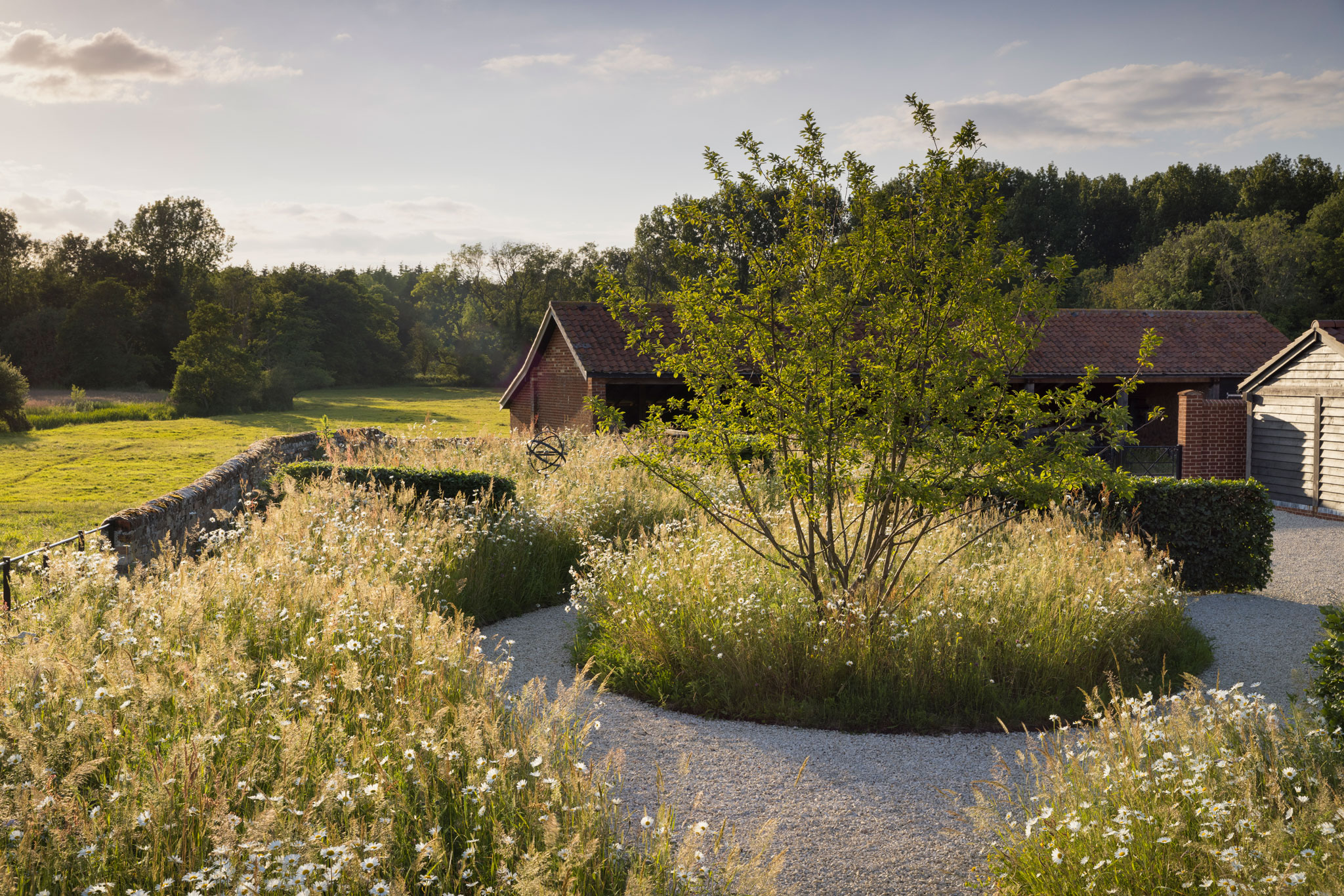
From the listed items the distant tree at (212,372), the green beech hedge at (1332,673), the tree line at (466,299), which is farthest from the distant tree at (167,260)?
the green beech hedge at (1332,673)

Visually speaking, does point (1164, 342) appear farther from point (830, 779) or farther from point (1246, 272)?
point (830, 779)

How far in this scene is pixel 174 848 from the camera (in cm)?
308

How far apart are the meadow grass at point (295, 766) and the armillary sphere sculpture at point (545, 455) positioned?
9.02m

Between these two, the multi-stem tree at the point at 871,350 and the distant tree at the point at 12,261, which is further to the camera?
the distant tree at the point at 12,261

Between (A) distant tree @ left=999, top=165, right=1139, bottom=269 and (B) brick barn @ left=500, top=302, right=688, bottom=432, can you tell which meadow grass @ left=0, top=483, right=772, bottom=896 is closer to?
(B) brick barn @ left=500, top=302, right=688, bottom=432

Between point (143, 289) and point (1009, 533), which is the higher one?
point (143, 289)

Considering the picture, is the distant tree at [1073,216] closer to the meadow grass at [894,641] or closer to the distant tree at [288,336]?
the meadow grass at [894,641]

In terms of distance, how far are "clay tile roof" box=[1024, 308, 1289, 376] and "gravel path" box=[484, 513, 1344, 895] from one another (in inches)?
717

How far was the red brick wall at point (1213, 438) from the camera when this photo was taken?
18.1 m

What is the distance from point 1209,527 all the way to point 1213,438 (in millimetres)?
9939

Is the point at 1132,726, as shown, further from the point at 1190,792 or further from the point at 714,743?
the point at 714,743

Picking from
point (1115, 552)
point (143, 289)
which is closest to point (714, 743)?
point (1115, 552)

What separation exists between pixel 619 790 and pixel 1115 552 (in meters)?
5.80

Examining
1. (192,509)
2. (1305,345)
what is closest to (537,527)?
(192,509)
